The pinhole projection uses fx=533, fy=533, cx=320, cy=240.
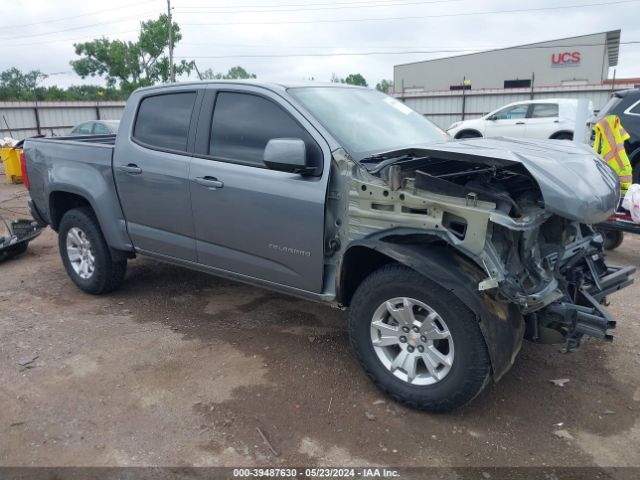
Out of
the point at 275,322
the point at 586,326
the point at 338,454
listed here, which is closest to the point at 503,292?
the point at 586,326

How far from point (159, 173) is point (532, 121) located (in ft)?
43.1

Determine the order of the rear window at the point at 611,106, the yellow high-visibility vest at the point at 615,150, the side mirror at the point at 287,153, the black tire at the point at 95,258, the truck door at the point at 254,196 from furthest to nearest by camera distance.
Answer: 1. the rear window at the point at 611,106
2. the yellow high-visibility vest at the point at 615,150
3. the black tire at the point at 95,258
4. the truck door at the point at 254,196
5. the side mirror at the point at 287,153

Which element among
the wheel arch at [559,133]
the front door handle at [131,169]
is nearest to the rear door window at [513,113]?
the wheel arch at [559,133]

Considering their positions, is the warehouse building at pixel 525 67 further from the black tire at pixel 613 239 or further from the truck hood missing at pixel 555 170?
the truck hood missing at pixel 555 170

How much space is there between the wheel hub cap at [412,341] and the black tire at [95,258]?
9.48ft

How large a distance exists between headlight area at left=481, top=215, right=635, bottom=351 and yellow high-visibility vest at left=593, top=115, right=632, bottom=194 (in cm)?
339

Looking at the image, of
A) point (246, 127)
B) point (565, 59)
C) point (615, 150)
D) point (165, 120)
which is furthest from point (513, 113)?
point (565, 59)

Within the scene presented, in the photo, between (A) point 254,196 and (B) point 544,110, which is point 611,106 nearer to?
(A) point 254,196

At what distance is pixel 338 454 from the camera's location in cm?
281

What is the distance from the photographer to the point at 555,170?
2.77 metres

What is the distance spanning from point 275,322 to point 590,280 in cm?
239

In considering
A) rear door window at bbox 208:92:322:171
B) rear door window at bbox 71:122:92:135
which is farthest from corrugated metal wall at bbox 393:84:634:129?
rear door window at bbox 208:92:322:171

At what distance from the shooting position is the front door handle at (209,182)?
12.5ft

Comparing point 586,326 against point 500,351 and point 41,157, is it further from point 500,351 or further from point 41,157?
point 41,157
